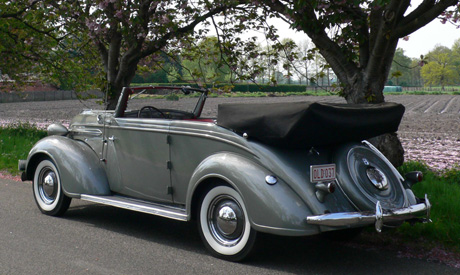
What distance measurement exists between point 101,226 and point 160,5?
22.0 ft

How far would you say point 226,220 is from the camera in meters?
4.80

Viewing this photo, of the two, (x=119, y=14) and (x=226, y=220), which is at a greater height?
(x=119, y=14)

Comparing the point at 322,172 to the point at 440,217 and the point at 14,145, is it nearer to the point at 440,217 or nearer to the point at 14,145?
the point at 440,217

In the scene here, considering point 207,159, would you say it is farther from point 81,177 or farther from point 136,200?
point 81,177

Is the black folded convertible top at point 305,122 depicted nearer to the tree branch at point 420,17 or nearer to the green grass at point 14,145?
the tree branch at point 420,17

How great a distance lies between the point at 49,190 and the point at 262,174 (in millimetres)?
3185

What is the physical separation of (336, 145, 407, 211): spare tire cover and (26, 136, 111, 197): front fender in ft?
9.14

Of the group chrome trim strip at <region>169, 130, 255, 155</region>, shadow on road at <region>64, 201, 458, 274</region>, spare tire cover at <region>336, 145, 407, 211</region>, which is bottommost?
shadow on road at <region>64, 201, 458, 274</region>

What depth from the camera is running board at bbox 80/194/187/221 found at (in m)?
5.16

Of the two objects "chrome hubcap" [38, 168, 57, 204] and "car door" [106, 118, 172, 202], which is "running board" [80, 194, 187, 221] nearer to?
"car door" [106, 118, 172, 202]

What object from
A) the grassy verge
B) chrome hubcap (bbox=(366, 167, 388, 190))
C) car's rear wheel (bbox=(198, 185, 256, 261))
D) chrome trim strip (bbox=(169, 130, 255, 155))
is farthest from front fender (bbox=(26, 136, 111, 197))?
the grassy verge

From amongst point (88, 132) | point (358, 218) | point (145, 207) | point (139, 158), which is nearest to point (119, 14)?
point (88, 132)

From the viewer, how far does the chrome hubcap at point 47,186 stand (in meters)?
6.55

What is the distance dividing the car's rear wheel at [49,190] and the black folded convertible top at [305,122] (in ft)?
8.02
